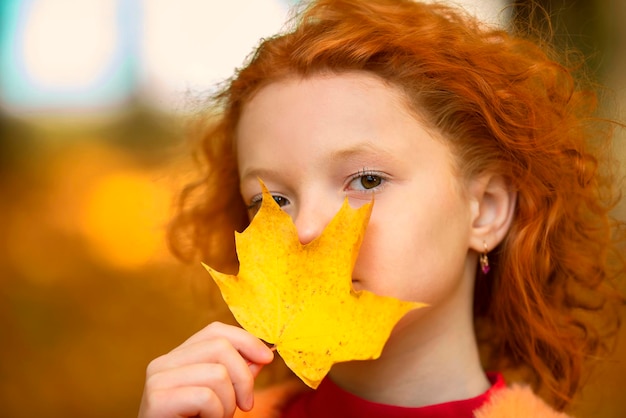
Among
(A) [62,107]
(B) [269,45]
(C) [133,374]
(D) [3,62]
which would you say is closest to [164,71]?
(A) [62,107]

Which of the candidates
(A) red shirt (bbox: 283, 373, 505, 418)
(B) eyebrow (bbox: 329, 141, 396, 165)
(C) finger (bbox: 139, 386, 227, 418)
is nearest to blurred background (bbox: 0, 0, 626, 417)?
(A) red shirt (bbox: 283, 373, 505, 418)

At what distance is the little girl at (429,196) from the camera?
3.58 ft

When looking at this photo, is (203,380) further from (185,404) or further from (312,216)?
(312,216)

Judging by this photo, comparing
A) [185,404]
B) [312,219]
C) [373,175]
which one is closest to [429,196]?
[373,175]

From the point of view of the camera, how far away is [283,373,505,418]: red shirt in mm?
1181

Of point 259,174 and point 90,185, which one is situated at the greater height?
point 259,174

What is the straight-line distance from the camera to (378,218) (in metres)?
1.09

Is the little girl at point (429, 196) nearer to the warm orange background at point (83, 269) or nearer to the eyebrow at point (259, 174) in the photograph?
the eyebrow at point (259, 174)

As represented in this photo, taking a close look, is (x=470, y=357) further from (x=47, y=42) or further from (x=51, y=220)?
(x=47, y=42)

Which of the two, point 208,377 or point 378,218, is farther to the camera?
point 378,218

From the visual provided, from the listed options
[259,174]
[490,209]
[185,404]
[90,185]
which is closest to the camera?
[185,404]

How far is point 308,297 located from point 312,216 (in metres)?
0.16

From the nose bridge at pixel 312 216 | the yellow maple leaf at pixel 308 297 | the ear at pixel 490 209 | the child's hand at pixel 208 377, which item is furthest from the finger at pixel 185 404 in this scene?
the ear at pixel 490 209

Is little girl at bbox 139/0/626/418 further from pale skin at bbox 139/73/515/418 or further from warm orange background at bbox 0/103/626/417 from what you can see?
warm orange background at bbox 0/103/626/417
